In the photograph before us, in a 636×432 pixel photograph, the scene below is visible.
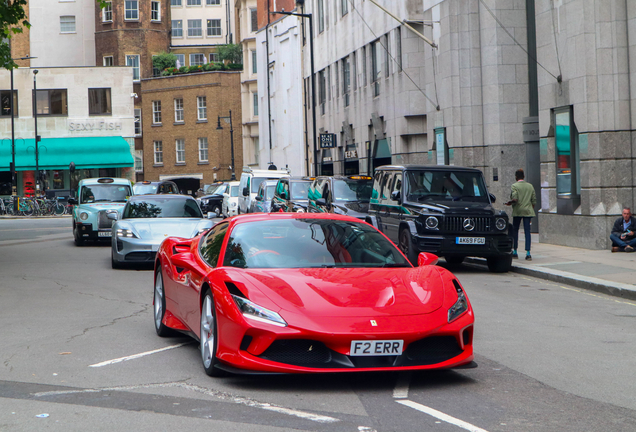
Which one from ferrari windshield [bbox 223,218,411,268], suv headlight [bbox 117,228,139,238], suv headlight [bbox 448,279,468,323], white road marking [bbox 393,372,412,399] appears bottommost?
white road marking [bbox 393,372,412,399]

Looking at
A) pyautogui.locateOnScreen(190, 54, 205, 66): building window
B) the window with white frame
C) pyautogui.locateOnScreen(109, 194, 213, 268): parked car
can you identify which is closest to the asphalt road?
pyautogui.locateOnScreen(109, 194, 213, 268): parked car

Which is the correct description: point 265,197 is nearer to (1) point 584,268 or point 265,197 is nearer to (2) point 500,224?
(2) point 500,224

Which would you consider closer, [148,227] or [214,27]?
[148,227]

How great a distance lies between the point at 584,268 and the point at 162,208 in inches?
319

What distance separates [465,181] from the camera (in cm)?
1627

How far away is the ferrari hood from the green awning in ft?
152

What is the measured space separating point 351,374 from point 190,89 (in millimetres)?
63547

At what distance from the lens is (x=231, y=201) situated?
37.6 m

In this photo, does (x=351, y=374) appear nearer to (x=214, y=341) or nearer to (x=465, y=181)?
(x=214, y=341)

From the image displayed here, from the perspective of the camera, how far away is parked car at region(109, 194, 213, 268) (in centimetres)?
1512

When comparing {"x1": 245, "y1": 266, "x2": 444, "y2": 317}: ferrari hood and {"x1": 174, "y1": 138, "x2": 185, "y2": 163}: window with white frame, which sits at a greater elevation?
→ {"x1": 174, "y1": 138, "x2": 185, "y2": 163}: window with white frame

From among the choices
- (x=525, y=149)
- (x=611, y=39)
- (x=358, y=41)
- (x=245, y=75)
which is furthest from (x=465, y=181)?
(x=245, y=75)

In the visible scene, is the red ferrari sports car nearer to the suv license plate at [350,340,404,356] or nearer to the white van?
the suv license plate at [350,340,404,356]

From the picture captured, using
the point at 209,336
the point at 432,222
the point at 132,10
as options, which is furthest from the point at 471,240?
the point at 132,10
